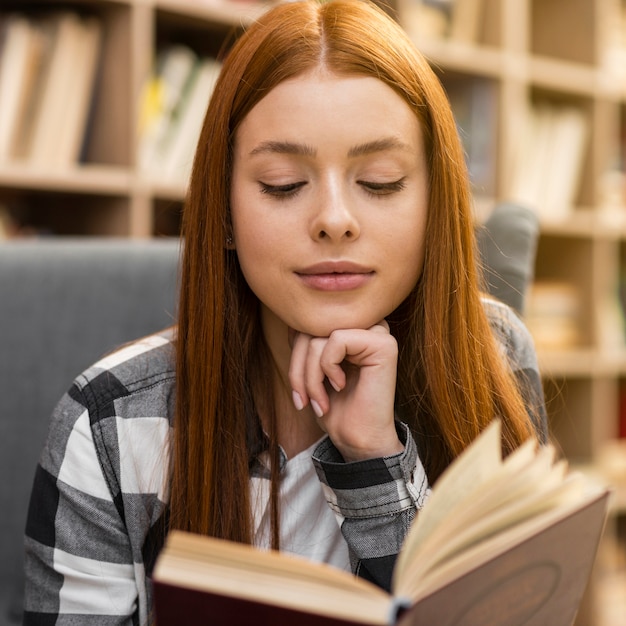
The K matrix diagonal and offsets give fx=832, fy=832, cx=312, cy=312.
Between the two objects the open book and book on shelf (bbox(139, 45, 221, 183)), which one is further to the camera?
book on shelf (bbox(139, 45, 221, 183))

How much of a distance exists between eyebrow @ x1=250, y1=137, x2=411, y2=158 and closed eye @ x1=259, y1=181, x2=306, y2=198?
0.03 metres

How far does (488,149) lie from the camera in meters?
2.36

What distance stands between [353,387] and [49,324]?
25.9 inches

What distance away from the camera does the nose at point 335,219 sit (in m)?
0.79

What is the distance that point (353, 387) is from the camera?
0.86 metres

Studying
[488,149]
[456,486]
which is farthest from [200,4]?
[456,486]

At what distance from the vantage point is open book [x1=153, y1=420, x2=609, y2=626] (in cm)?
49

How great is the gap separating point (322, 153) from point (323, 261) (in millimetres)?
104

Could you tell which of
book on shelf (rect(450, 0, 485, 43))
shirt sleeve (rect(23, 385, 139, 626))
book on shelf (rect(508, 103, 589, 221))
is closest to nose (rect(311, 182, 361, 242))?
shirt sleeve (rect(23, 385, 139, 626))

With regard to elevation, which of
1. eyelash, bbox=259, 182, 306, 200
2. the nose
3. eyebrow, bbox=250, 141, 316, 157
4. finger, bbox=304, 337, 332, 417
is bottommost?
finger, bbox=304, 337, 332, 417

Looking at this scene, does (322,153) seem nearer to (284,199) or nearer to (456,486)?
(284,199)

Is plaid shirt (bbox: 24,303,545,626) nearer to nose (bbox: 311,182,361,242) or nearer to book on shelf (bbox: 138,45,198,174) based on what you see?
nose (bbox: 311,182,361,242)

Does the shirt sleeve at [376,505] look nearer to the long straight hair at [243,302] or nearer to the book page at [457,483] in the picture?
the long straight hair at [243,302]

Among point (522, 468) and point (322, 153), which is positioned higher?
point (322, 153)
